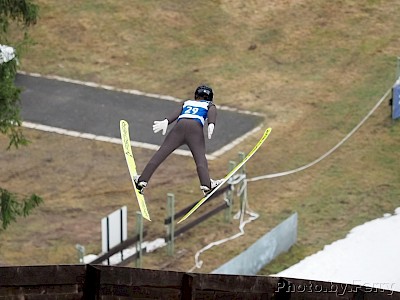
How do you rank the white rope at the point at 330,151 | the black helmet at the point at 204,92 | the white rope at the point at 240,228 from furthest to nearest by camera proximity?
the white rope at the point at 330,151 < the white rope at the point at 240,228 < the black helmet at the point at 204,92

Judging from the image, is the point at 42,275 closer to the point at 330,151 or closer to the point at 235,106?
the point at 330,151

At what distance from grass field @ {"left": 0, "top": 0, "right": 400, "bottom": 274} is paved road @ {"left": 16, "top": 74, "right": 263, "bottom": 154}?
2.06 ft

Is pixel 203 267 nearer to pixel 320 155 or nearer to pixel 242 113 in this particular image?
pixel 320 155

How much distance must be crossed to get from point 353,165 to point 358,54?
6693 millimetres

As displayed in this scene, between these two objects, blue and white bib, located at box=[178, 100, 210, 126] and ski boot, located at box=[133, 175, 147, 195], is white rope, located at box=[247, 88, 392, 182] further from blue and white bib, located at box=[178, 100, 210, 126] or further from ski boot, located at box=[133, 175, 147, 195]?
blue and white bib, located at box=[178, 100, 210, 126]

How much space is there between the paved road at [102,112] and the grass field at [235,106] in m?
0.63

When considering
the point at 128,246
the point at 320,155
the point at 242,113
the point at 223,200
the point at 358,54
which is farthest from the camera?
the point at 358,54

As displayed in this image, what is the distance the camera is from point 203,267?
21.2 m

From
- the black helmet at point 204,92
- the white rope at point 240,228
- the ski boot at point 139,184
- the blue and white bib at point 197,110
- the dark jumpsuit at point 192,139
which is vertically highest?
the black helmet at point 204,92

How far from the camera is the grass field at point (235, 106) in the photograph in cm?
2272

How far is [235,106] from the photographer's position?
29.0 meters

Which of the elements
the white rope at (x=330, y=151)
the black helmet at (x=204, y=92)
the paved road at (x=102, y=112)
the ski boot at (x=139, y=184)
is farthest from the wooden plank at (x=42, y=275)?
the paved road at (x=102, y=112)

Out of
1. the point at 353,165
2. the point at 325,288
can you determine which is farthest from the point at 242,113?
the point at 325,288

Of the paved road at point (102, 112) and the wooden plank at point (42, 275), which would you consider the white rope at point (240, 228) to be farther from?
the wooden plank at point (42, 275)
